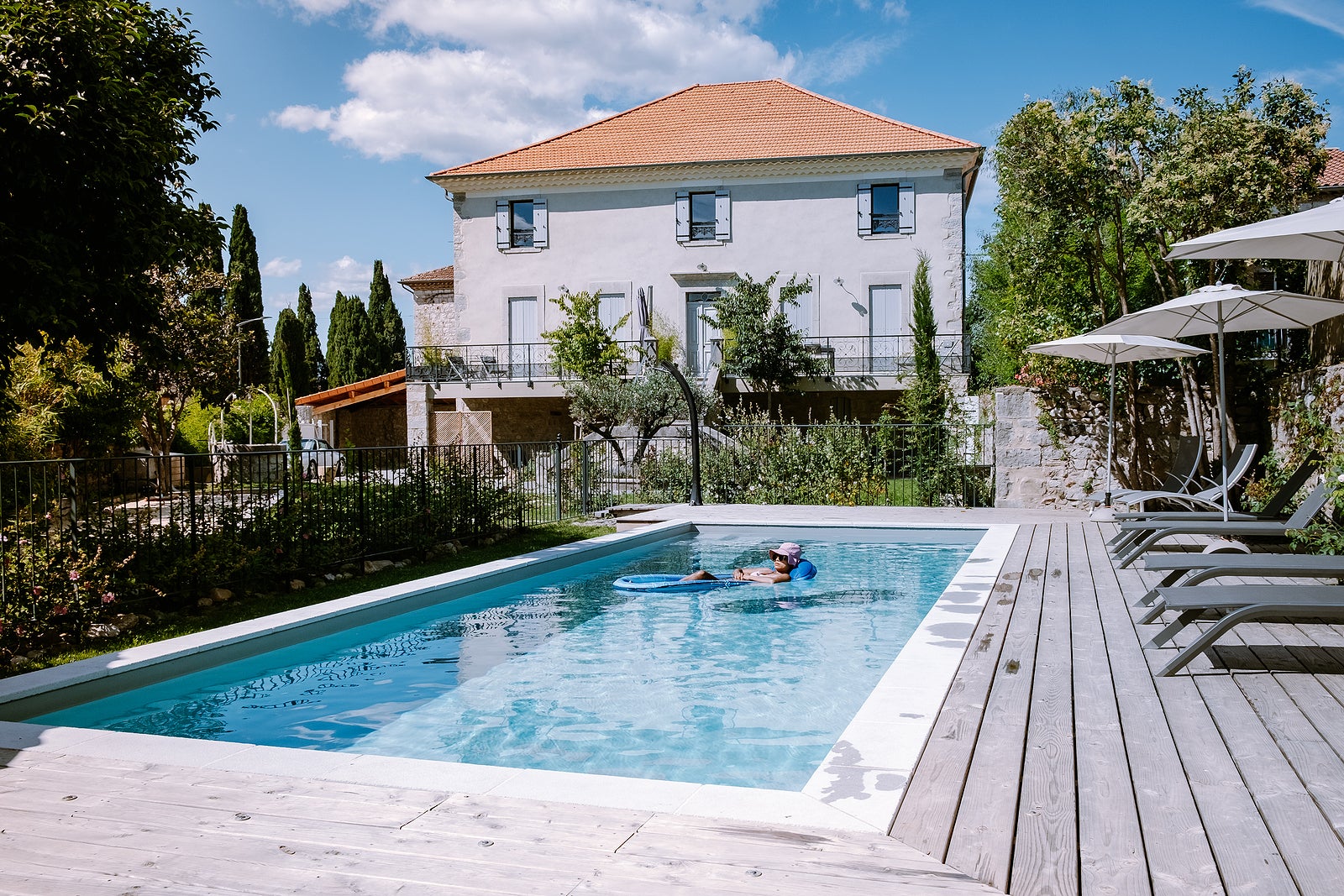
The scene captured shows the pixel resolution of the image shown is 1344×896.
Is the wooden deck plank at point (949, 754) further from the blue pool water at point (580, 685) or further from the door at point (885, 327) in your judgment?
the door at point (885, 327)

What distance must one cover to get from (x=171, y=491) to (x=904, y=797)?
21.6 feet

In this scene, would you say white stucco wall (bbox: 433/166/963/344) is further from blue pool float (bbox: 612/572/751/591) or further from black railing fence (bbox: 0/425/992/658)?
blue pool float (bbox: 612/572/751/591)

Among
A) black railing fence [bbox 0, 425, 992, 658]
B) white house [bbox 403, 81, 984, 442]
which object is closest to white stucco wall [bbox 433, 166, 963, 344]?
white house [bbox 403, 81, 984, 442]

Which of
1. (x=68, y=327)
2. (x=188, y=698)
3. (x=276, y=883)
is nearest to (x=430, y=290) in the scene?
(x=68, y=327)

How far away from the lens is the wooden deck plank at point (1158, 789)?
2.47m

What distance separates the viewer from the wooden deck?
2.55m

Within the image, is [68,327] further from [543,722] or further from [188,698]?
[543,722]

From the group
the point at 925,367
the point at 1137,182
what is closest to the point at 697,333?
the point at 925,367

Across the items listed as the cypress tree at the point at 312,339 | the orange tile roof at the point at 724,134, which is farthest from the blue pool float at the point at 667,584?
the cypress tree at the point at 312,339

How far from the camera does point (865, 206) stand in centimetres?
2617

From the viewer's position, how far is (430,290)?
108ft

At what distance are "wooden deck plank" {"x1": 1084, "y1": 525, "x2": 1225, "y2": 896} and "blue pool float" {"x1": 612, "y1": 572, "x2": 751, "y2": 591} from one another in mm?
4475

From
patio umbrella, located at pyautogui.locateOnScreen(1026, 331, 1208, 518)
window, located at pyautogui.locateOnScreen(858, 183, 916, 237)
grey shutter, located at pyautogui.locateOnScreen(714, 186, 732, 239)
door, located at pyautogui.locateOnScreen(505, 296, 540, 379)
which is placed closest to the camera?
patio umbrella, located at pyautogui.locateOnScreen(1026, 331, 1208, 518)

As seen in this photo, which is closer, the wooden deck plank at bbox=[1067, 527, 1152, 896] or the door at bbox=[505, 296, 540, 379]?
the wooden deck plank at bbox=[1067, 527, 1152, 896]
